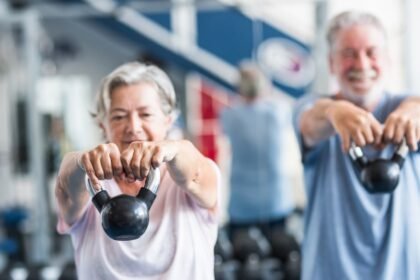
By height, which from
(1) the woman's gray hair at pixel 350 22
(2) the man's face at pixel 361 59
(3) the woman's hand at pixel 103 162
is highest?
(1) the woman's gray hair at pixel 350 22

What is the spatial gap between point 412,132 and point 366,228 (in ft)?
0.88

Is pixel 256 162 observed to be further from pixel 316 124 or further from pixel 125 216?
pixel 125 216

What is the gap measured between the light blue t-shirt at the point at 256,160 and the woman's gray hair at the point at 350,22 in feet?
5.51

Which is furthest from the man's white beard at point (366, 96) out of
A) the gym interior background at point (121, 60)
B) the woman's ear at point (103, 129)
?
the gym interior background at point (121, 60)

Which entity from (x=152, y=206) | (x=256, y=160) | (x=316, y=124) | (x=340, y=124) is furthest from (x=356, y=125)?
(x=256, y=160)

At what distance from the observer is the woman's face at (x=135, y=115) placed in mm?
1047

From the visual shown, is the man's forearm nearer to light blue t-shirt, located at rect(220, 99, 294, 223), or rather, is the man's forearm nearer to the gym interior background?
the gym interior background

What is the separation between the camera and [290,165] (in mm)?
3795

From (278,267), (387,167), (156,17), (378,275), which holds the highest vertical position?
(156,17)

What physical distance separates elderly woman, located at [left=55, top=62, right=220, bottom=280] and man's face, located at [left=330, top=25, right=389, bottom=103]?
328mm

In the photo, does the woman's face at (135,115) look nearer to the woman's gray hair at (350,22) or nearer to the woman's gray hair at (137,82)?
the woman's gray hair at (137,82)

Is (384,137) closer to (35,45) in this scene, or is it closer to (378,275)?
(378,275)

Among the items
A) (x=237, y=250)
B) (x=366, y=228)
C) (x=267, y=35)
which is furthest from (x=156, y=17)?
(x=366, y=228)

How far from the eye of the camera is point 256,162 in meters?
3.04
